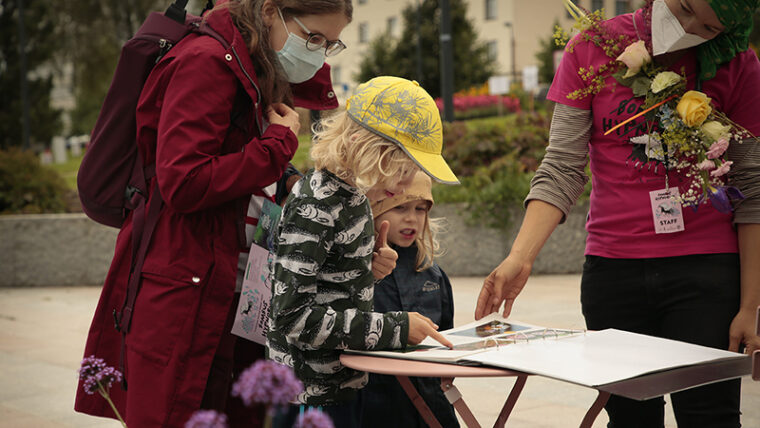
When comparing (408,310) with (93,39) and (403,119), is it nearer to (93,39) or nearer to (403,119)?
(403,119)

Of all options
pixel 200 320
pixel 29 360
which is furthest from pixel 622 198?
pixel 29 360

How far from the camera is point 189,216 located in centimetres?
237

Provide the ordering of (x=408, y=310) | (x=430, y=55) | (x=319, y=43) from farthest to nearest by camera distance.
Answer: (x=430, y=55), (x=408, y=310), (x=319, y=43)

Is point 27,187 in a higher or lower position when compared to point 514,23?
lower

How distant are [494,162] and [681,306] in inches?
247

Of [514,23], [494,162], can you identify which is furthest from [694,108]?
[514,23]

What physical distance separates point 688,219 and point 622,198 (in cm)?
19

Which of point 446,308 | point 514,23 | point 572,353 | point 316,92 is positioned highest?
point 514,23

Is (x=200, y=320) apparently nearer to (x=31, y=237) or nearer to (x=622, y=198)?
(x=622, y=198)

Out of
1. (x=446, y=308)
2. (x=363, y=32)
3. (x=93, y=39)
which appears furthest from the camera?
(x=363, y=32)

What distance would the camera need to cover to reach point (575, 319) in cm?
605

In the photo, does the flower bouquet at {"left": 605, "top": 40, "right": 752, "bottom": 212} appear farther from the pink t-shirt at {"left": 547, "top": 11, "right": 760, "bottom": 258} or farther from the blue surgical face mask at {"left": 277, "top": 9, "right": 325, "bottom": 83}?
the blue surgical face mask at {"left": 277, "top": 9, "right": 325, "bottom": 83}

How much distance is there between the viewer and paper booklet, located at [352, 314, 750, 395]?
1665mm

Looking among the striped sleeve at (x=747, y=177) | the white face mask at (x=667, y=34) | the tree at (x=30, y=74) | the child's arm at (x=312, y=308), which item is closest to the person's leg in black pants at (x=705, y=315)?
the striped sleeve at (x=747, y=177)
